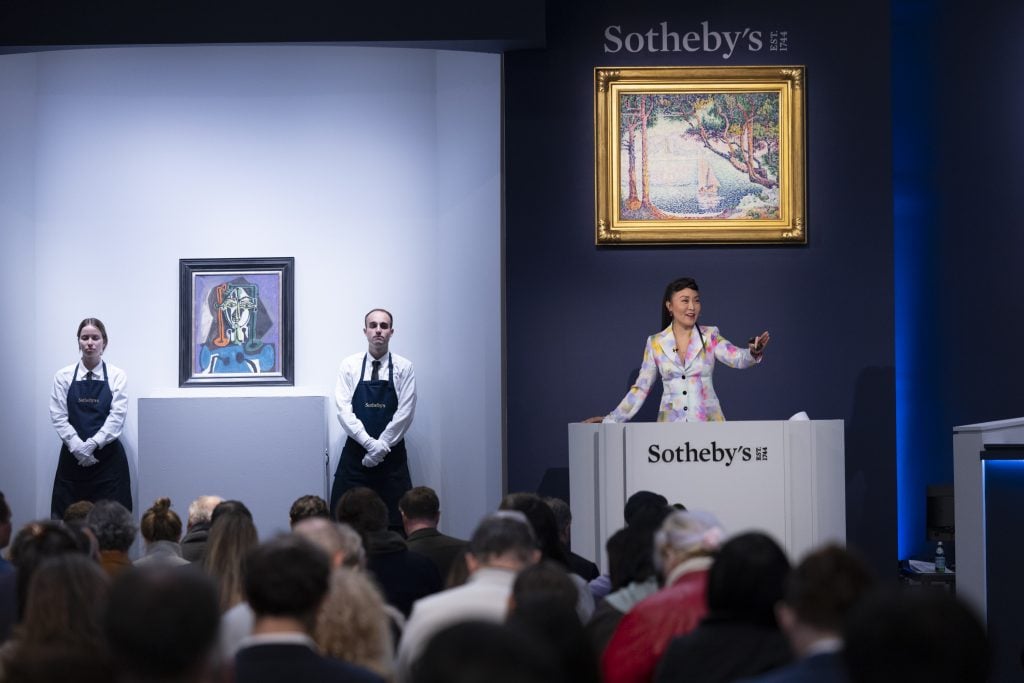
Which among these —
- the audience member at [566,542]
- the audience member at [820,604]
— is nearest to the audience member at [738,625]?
the audience member at [820,604]

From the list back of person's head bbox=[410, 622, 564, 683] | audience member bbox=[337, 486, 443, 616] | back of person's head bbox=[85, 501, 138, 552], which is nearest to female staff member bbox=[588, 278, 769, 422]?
audience member bbox=[337, 486, 443, 616]

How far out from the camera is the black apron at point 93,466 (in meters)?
9.09

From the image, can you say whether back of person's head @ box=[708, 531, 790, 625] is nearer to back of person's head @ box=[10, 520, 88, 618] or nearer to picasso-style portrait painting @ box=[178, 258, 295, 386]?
back of person's head @ box=[10, 520, 88, 618]

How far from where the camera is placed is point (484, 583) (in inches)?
144

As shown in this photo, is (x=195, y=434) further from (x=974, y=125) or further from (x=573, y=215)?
(x=974, y=125)

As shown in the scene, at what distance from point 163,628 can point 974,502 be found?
4685mm

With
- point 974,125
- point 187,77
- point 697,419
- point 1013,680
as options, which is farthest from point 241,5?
point 1013,680

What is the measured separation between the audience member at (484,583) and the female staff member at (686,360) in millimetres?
3353

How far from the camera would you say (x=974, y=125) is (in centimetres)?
866

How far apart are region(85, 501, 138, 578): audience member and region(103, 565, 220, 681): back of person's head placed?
2695mm

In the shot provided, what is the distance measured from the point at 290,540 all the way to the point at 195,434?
6.46 metres

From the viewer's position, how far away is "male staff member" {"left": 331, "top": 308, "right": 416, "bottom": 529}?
8.91m

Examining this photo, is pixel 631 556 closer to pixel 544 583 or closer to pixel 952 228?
pixel 544 583

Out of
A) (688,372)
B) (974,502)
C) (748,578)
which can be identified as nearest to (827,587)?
(748,578)
